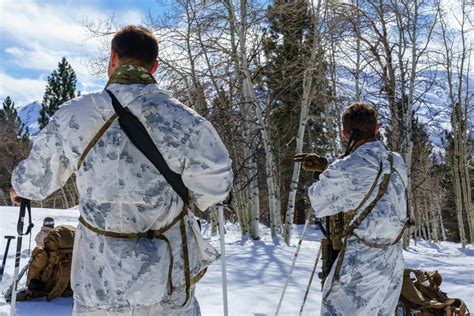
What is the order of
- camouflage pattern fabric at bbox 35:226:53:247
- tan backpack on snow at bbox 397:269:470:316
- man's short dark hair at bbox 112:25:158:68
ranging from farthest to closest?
camouflage pattern fabric at bbox 35:226:53:247 < tan backpack on snow at bbox 397:269:470:316 < man's short dark hair at bbox 112:25:158:68

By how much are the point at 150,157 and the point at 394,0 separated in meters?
12.8

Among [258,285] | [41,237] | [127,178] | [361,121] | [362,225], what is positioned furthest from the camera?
[258,285]

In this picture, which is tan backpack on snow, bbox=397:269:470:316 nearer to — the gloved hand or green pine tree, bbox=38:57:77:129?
the gloved hand

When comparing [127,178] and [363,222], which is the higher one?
[127,178]

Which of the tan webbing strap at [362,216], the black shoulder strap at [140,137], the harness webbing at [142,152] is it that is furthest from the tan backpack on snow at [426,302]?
the black shoulder strap at [140,137]

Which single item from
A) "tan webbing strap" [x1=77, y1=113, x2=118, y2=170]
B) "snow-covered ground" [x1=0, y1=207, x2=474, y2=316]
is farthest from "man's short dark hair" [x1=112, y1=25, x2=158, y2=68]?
"snow-covered ground" [x1=0, y1=207, x2=474, y2=316]

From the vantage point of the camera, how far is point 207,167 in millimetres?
1772

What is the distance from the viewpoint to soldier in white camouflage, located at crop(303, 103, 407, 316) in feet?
8.82

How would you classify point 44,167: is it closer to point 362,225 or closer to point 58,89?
point 362,225

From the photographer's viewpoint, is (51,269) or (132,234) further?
(51,269)

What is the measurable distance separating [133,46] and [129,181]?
0.51 metres

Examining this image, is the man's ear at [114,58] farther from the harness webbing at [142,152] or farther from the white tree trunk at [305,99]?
the white tree trunk at [305,99]

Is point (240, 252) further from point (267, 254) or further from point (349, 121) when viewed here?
point (349, 121)

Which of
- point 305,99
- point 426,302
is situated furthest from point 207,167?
point 305,99
